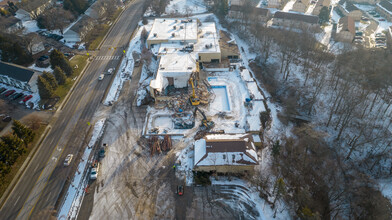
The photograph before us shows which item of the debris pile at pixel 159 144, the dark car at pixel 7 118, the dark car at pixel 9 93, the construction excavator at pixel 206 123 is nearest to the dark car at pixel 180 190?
the debris pile at pixel 159 144

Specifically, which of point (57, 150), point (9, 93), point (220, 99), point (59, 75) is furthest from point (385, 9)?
point (9, 93)

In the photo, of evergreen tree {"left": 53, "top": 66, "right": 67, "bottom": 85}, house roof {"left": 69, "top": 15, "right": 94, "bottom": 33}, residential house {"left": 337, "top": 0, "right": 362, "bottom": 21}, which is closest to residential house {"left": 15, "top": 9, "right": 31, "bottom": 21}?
house roof {"left": 69, "top": 15, "right": 94, "bottom": 33}

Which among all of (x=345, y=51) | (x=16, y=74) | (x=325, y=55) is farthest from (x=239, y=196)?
(x=16, y=74)

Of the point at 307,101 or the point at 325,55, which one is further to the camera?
the point at 325,55

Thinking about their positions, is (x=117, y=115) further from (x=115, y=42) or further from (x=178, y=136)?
(x=115, y=42)

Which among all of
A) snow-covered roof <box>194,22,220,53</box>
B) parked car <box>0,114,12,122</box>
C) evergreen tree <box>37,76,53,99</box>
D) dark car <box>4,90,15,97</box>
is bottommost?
parked car <box>0,114,12,122</box>

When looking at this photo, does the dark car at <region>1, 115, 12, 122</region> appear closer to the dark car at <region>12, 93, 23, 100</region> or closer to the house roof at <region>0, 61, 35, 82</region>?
the dark car at <region>12, 93, 23, 100</region>

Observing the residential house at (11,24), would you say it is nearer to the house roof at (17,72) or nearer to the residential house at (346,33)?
the house roof at (17,72)
